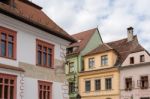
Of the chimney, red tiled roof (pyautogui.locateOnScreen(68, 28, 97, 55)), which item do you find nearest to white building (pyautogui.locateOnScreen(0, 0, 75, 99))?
the chimney

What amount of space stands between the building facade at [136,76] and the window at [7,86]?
2481 centimetres

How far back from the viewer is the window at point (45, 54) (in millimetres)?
24531

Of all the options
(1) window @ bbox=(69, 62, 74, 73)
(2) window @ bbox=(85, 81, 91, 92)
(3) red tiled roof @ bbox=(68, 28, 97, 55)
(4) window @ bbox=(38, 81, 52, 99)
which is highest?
(3) red tiled roof @ bbox=(68, 28, 97, 55)

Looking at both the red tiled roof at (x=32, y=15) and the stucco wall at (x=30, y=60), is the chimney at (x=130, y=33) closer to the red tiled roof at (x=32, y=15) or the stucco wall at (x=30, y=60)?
the red tiled roof at (x=32, y=15)

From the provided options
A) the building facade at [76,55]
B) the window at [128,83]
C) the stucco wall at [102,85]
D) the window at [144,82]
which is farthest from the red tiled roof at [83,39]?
the window at [144,82]

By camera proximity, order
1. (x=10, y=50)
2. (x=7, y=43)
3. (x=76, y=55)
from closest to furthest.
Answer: (x=7, y=43) < (x=10, y=50) < (x=76, y=55)

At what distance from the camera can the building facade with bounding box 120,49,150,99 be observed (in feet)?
144

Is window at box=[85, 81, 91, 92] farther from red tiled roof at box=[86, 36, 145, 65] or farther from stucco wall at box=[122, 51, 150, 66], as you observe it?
stucco wall at box=[122, 51, 150, 66]

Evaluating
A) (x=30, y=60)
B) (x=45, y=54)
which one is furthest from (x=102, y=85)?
(x=30, y=60)

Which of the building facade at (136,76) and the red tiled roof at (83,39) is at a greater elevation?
the red tiled roof at (83,39)

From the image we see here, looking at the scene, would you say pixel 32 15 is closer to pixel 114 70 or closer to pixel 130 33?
pixel 114 70

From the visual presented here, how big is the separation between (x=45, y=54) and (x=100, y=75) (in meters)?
24.2

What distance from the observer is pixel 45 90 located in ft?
80.9

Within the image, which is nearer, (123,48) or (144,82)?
(144,82)
